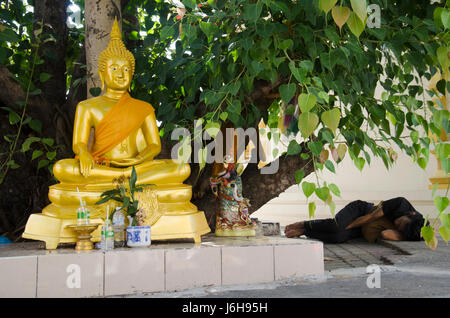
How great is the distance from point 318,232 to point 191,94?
319 centimetres

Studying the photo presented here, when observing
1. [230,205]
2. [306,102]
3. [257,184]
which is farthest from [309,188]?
[257,184]

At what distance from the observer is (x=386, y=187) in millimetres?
7195

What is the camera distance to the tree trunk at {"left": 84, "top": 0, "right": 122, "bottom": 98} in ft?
11.4

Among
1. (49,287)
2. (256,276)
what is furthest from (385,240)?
(49,287)

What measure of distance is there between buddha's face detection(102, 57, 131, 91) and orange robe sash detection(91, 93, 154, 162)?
0.13m

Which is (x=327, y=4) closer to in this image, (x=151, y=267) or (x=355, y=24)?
(x=355, y=24)

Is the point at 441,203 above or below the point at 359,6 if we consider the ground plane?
below

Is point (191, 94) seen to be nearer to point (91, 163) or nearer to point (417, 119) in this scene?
point (91, 163)

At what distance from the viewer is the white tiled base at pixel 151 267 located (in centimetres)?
225

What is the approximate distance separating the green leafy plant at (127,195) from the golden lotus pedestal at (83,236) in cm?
18

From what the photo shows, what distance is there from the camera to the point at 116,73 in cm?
322

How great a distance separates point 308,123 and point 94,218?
1760 millimetres

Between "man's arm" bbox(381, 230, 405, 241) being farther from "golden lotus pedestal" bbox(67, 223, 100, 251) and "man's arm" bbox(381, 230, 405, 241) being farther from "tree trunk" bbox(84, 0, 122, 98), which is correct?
"golden lotus pedestal" bbox(67, 223, 100, 251)

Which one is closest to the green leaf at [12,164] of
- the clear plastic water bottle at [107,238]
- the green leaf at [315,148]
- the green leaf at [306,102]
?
the clear plastic water bottle at [107,238]
